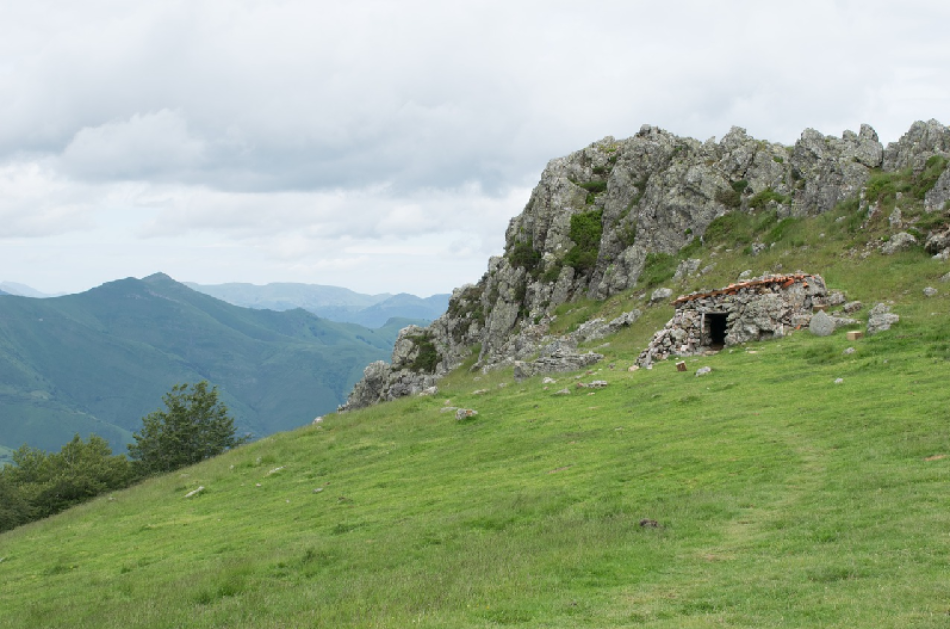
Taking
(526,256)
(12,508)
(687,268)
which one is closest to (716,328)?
(687,268)

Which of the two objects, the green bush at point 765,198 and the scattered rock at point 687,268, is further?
→ the green bush at point 765,198

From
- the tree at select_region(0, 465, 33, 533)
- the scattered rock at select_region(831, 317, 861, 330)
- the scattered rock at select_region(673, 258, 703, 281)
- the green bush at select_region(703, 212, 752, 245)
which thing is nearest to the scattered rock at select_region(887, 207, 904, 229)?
the green bush at select_region(703, 212, 752, 245)

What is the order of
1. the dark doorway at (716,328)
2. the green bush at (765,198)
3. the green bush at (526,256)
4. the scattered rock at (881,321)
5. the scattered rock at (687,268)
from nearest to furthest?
the scattered rock at (881,321)
the dark doorway at (716,328)
the scattered rock at (687,268)
the green bush at (765,198)
the green bush at (526,256)

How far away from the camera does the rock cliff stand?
56406 millimetres

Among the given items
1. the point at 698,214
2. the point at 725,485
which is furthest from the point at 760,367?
the point at 698,214

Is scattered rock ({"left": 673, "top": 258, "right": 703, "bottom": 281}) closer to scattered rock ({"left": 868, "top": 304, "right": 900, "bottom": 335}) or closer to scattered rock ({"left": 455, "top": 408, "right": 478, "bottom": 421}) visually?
scattered rock ({"left": 868, "top": 304, "right": 900, "bottom": 335})

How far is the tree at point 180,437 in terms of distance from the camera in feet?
244

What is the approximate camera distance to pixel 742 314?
39875 millimetres

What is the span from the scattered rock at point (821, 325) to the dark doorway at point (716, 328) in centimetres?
608

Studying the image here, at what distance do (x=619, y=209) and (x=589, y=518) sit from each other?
61.5 metres

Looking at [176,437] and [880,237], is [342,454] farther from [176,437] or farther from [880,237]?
[176,437]

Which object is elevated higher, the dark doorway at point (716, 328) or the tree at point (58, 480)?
the dark doorway at point (716, 328)

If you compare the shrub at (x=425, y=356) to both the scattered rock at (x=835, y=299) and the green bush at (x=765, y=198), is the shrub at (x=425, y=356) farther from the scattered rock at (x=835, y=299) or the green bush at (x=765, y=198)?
the scattered rock at (x=835, y=299)

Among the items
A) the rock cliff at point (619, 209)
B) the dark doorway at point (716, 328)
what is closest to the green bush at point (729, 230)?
the rock cliff at point (619, 209)
